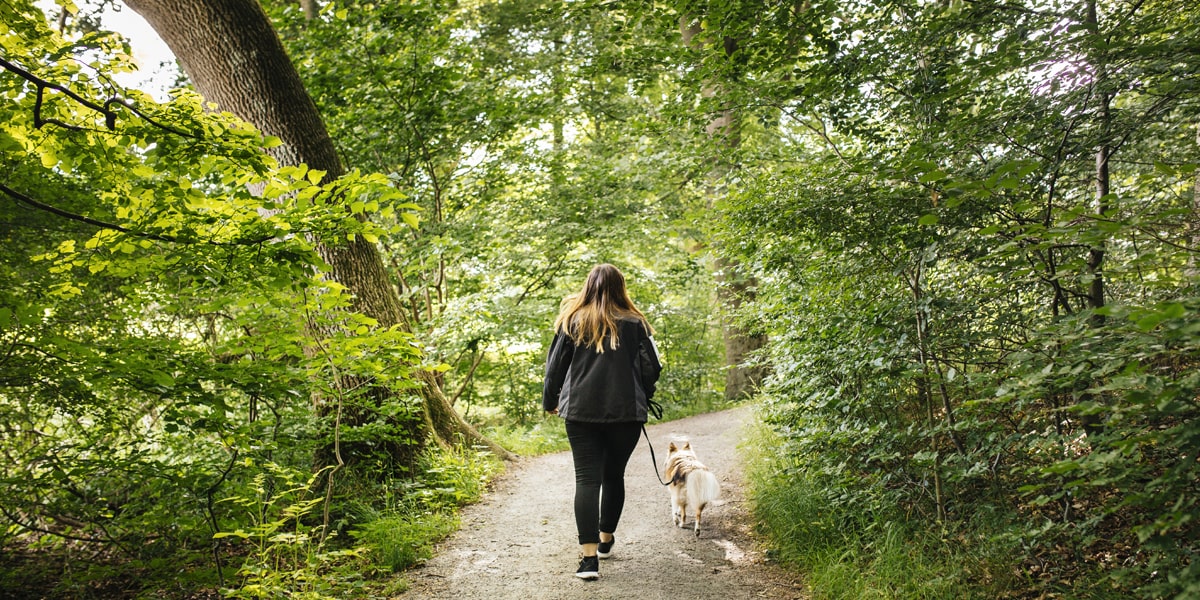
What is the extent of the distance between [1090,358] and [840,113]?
2.72 meters

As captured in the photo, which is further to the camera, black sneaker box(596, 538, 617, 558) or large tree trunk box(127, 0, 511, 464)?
large tree trunk box(127, 0, 511, 464)

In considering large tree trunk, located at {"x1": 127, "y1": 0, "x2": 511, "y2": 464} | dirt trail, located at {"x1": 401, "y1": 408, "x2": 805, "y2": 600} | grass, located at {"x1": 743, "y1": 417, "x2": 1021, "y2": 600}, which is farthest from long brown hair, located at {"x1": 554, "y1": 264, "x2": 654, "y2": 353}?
large tree trunk, located at {"x1": 127, "y1": 0, "x2": 511, "y2": 464}

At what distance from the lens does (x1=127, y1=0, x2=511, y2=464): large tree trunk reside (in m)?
5.61

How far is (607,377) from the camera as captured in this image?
386 cm

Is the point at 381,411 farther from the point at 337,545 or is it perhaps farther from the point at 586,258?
the point at 586,258

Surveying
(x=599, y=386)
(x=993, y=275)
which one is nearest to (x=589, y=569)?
(x=599, y=386)

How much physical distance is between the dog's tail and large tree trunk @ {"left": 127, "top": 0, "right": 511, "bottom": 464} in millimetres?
2465

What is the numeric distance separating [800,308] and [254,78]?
205 inches

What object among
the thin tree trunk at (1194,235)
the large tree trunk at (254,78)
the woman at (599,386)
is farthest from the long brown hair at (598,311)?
the thin tree trunk at (1194,235)

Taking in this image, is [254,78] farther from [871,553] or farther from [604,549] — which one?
[871,553]

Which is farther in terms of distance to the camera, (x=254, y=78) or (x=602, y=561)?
(x=254, y=78)

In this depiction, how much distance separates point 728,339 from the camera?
1220 centimetres

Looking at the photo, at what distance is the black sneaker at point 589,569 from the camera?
12.8 feet

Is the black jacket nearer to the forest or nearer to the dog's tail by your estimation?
the forest
